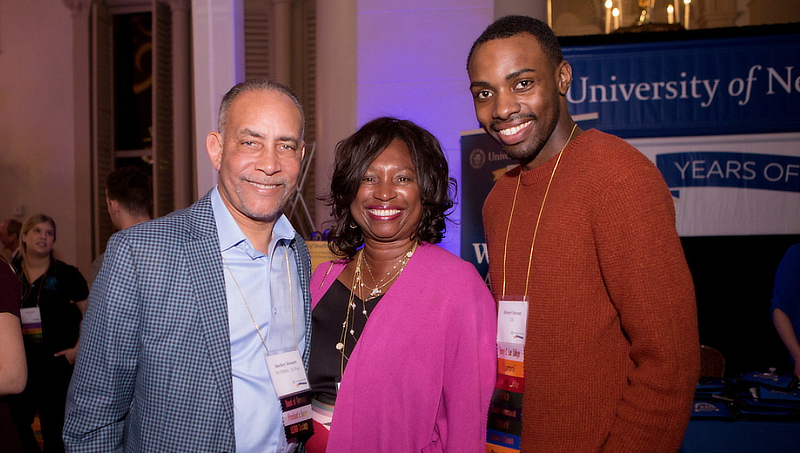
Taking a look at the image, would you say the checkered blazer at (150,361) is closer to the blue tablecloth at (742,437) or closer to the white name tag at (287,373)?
the white name tag at (287,373)

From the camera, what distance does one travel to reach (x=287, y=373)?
58.7 inches

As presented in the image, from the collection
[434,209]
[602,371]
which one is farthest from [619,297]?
[434,209]

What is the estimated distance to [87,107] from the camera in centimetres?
795

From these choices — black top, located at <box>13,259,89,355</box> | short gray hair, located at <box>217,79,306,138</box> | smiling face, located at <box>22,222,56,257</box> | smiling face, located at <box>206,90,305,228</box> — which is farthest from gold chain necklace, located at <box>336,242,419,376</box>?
smiling face, located at <box>22,222,56,257</box>

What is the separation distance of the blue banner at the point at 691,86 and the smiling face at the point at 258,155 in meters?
3.31

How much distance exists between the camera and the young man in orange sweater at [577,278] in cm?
116

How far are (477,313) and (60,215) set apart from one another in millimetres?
8437

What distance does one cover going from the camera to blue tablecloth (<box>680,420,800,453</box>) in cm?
257

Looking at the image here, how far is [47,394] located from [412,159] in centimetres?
350

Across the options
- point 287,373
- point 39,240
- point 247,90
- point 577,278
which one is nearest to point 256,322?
point 287,373

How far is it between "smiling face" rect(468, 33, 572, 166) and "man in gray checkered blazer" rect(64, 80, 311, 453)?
1.93 ft

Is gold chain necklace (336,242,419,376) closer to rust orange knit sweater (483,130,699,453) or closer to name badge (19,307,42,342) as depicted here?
rust orange knit sweater (483,130,699,453)

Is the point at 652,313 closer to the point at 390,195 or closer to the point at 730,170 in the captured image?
the point at 390,195

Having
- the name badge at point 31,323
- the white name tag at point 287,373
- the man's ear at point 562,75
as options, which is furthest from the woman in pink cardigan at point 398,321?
the name badge at point 31,323
